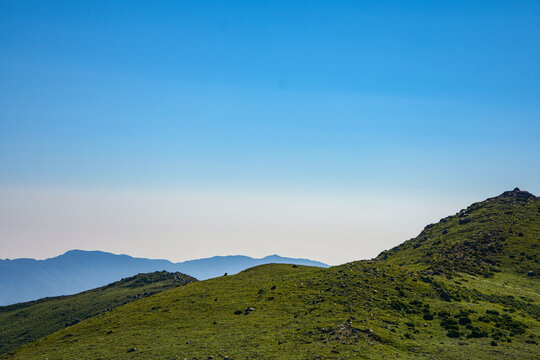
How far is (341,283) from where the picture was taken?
75812 mm

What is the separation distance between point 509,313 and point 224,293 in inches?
2348

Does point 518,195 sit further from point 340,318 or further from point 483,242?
point 340,318

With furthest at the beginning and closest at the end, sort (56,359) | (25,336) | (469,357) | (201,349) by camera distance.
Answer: (25,336)
(56,359)
(201,349)
(469,357)

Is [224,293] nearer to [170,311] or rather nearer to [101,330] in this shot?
[170,311]

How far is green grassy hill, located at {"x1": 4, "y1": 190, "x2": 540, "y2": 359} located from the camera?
→ 49188mm

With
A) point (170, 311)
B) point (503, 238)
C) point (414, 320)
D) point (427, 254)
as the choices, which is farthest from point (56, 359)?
point (503, 238)

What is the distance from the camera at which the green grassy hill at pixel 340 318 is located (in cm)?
4919

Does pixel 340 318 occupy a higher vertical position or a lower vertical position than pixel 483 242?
lower

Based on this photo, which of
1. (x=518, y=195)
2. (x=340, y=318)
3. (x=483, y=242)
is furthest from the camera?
(x=518, y=195)

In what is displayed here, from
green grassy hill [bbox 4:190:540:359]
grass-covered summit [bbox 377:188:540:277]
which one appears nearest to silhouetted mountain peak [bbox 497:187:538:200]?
grass-covered summit [bbox 377:188:540:277]

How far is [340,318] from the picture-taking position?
57750 millimetres

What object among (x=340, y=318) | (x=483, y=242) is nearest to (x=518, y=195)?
(x=483, y=242)

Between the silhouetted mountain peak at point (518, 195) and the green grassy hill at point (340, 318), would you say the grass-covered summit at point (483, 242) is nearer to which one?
the silhouetted mountain peak at point (518, 195)

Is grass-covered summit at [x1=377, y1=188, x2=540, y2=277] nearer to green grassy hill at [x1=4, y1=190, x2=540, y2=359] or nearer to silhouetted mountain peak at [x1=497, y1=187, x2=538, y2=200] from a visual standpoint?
silhouetted mountain peak at [x1=497, y1=187, x2=538, y2=200]
